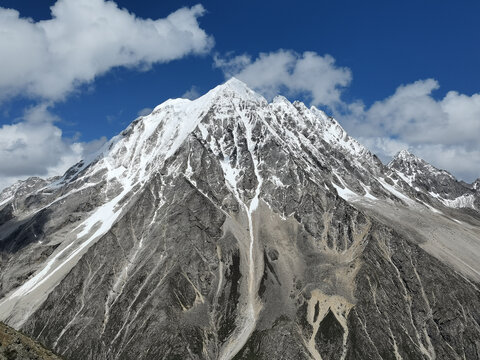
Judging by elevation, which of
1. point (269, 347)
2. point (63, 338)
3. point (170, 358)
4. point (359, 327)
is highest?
point (359, 327)

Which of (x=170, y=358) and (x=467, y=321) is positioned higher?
(x=467, y=321)

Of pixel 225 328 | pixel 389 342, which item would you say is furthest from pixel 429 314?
pixel 225 328

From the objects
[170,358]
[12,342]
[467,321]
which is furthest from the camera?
[467,321]

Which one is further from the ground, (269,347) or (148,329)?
(269,347)

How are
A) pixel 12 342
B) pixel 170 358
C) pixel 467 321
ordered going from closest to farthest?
pixel 12 342 → pixel 170 358 → pixel 467 321

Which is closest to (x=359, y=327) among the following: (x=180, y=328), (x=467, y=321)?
(x=467, y=321)

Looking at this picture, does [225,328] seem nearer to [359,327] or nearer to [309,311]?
[309,311]

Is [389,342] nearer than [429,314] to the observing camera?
Yes

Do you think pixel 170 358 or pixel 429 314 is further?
pixel 429 314

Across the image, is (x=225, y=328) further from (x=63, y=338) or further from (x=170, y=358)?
(x=63, y=338)
